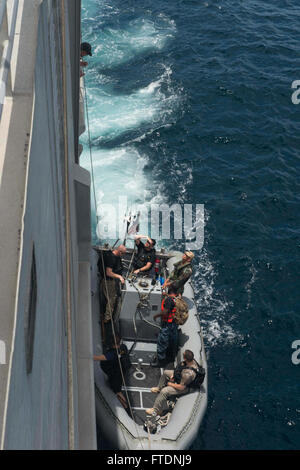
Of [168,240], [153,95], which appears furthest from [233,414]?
[153,95]

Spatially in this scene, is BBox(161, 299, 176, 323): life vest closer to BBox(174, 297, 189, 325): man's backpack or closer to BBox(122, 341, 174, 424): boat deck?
BBox(174, 297, 189, 325): man's backpack

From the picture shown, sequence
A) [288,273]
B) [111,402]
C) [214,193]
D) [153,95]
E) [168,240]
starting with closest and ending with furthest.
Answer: [111,402] < [288,273] < [168,240] < [214,193] < [153,95]

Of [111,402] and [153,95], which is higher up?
[153,95]

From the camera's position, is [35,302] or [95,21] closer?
[35,302]

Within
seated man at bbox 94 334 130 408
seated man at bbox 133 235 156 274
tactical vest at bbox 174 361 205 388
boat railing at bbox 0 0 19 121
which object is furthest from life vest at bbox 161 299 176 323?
boat railing at bbox 0 0 19 121

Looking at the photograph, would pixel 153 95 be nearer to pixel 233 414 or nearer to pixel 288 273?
pixel 288 273

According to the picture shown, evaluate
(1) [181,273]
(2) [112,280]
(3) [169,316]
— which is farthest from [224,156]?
(3) [169,316]

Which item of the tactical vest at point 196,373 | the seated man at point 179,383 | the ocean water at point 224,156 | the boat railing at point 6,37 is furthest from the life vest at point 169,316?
the boat railing at point 6,37
